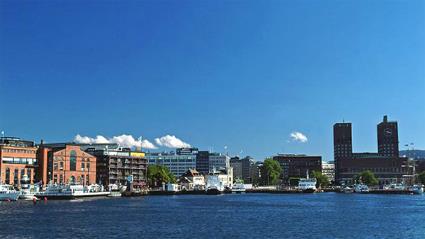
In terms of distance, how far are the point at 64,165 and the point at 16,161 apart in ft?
52.6

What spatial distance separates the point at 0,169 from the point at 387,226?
411ft

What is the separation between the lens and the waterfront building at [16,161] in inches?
6425

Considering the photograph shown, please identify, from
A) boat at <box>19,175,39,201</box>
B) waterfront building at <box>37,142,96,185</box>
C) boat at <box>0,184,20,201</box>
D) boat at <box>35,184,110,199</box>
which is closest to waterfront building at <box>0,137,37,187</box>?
waterfront building at <box>37,142,96,185</box>

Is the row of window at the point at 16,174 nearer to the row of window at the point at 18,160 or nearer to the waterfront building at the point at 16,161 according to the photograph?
the waterfront building at the point at 16,161

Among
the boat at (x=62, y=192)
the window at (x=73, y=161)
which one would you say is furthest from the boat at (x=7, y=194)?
the window at (x=73, y=161)

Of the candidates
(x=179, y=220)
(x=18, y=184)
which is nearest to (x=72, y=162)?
(x=18, y=184)

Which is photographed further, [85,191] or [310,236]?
[85,191]

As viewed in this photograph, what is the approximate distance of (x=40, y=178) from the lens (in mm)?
173875

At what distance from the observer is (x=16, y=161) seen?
167625 mm

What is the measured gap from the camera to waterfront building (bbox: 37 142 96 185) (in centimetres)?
17462

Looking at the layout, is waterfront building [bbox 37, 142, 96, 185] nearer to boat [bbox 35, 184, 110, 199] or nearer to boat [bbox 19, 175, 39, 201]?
boat [bbox 19, 175, 39, 201]

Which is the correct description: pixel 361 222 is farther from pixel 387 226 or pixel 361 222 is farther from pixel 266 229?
pixel 266 229

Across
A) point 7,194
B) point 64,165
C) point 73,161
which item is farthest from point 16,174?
point 7,194

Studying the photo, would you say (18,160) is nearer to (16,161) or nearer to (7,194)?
(16,161)
